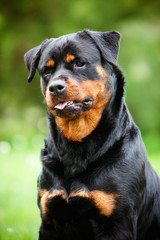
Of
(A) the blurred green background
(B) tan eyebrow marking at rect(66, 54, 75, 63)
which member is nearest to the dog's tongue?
(B) tan eyebrow marking at rect(66, 54, 75, 63)

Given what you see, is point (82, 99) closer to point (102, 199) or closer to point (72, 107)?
point (72, 107)

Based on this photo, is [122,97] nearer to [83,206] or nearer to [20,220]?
[83,206]

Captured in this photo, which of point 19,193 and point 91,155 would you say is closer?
point 91,155

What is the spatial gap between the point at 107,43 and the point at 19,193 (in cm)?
340

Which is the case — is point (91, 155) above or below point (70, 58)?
below

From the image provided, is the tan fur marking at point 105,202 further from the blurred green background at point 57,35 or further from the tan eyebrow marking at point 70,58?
the blurred green background at point 57,35

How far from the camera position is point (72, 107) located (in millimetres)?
3314

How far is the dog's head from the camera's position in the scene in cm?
331

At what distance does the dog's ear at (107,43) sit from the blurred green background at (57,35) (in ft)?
14.9

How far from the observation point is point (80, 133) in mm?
Answer: 3420

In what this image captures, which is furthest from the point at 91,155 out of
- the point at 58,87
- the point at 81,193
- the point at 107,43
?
the point at 107,43

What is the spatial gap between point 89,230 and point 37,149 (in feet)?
19.6

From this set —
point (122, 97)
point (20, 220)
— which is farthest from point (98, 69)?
point (20, 220)

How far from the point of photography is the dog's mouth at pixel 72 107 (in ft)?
10.9
